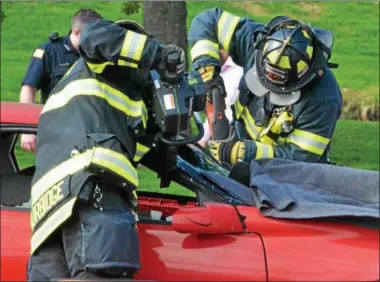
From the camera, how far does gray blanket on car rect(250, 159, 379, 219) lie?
3.54 m

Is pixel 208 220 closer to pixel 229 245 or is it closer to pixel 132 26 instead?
pixel 229 245

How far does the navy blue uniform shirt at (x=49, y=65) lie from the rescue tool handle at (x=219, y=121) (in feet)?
5.78

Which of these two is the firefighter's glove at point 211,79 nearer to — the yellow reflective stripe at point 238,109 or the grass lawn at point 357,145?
the yellow reflective stripe at point 238,109

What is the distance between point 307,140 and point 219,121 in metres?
0.57

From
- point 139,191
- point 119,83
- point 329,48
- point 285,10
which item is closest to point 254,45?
point 329,48

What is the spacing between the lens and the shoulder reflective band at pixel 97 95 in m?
3.45

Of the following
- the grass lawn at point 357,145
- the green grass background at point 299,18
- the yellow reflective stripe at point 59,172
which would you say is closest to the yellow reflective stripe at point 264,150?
the yellow reflective stripe at point 59,172

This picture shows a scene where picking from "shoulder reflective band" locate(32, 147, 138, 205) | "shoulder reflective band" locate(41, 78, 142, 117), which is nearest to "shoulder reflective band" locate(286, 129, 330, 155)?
"shoulder reflective band" locate(41, 78, 142, 117)

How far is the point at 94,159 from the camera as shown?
3.27 metres

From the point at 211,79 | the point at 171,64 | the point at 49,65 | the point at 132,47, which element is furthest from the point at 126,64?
the point at 49,65

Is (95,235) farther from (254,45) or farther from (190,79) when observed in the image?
(254,45)

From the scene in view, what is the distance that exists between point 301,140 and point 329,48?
Answer: 52 centimetres

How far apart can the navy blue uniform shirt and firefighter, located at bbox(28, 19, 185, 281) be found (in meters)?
2.93

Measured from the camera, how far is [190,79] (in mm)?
3631
